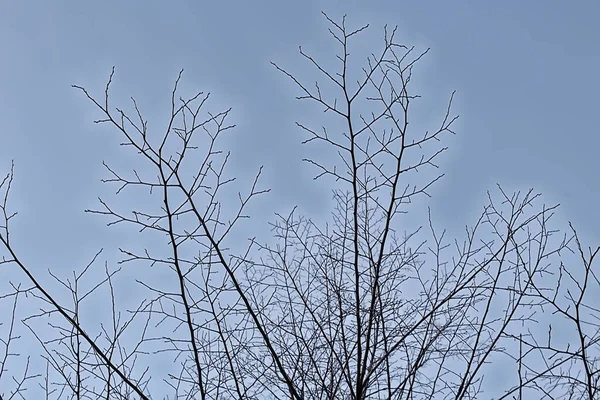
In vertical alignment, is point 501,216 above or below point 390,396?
above

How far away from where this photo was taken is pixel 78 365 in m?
2.97

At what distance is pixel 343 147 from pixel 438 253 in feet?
2.90

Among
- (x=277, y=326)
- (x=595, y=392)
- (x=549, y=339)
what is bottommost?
(x=595, y=392)

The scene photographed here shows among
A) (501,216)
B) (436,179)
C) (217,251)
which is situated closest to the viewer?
(217,251)

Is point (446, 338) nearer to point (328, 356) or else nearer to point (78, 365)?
point (328, 356)

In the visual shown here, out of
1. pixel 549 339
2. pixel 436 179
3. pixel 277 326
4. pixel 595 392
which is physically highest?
pixel 436 179

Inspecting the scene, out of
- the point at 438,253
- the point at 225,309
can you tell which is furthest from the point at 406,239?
the point at 225,309

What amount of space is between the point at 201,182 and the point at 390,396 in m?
1.19

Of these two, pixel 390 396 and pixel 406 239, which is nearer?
pixel 390 396

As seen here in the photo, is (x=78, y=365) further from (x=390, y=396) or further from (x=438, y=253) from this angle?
(x=438, y=253)

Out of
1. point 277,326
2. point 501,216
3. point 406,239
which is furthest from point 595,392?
point 277,326

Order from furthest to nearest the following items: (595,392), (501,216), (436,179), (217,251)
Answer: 1. (501,216)
2. (436,179)
3. (595,392)
4. (217,251)

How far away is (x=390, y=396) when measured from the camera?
2.84m

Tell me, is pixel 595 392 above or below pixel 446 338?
below
